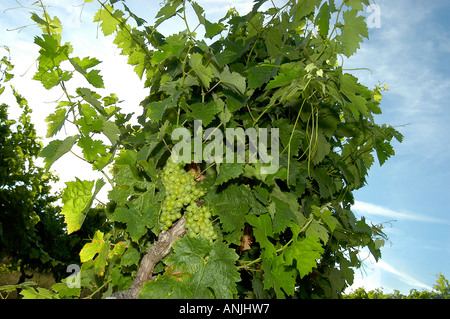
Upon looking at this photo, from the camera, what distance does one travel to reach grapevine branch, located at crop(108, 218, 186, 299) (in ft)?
4.18

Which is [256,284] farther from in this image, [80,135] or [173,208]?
[80,135]

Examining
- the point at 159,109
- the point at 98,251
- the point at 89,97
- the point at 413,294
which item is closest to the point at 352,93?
the point at 159,109

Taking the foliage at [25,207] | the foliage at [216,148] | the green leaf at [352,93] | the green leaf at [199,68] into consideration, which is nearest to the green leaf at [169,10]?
the foliage at [216,148]

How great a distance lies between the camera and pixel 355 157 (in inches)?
72.2

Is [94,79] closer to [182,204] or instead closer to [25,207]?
[182,204]

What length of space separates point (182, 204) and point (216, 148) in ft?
0.76

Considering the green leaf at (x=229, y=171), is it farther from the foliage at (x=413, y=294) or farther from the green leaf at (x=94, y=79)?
the foliage at (x=413, y=294)

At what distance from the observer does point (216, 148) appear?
4.04 feet

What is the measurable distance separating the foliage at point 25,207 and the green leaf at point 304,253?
14.7 ft

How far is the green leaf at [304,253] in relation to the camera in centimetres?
125

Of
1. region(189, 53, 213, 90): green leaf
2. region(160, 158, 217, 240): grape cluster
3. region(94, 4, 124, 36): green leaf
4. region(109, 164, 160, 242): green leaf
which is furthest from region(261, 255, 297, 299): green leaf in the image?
region(94, 4, 124, 36): green leaf
